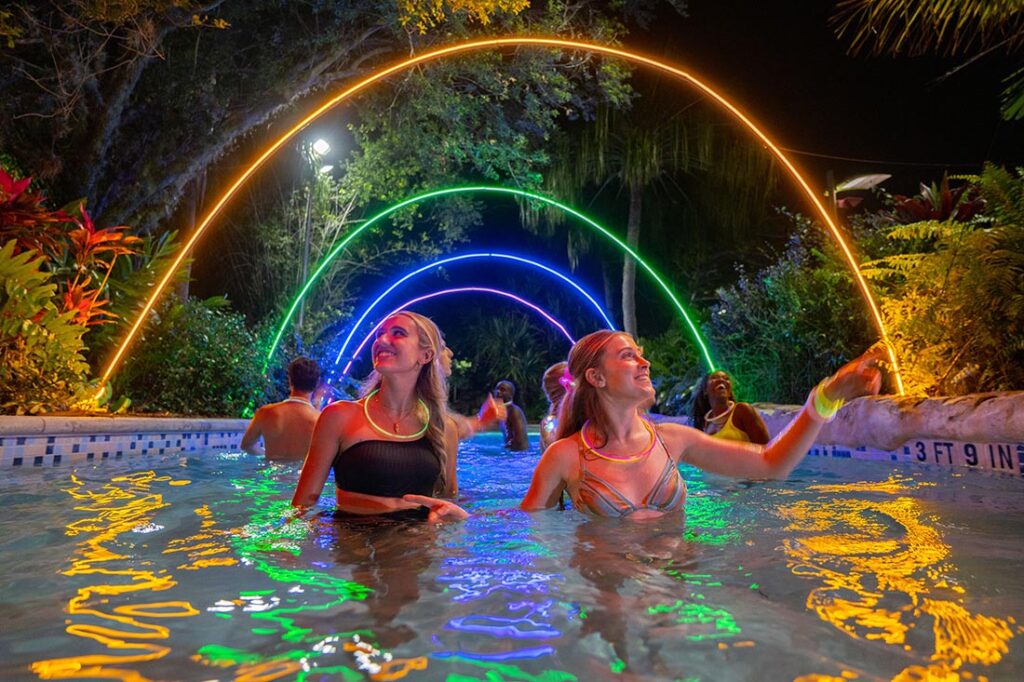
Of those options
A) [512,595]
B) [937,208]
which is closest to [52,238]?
[512,595]

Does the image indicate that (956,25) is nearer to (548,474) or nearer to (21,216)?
(548,474)

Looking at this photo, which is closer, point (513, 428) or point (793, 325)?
point (513, 428)

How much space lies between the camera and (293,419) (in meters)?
8.09

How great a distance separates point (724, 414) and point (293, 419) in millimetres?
4226

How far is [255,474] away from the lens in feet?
25.4

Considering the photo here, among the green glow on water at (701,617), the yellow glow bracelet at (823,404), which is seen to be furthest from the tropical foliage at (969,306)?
the green glow on water at (701,617)

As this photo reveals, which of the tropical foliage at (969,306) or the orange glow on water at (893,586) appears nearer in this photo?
the orange glow on water at (893,586)

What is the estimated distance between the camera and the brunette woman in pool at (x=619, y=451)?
13.9 feet

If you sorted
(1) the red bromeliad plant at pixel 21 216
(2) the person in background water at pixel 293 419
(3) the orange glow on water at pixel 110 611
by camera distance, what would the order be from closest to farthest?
(3) the orange glow on water at pixel 110 611 < (2) the person in background water at pixel 293 419 < (1) the red bromeliad plant at pixel 21 216

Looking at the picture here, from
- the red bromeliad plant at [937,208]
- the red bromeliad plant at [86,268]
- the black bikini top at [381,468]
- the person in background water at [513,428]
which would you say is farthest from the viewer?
the red bromeliad plant at [937,208]

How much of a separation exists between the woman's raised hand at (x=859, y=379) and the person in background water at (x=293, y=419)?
5.58 metres

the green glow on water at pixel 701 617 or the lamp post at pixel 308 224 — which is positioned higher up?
the lamp post at pixel 308 224

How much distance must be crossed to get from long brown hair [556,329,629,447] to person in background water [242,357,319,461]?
13.8 feet

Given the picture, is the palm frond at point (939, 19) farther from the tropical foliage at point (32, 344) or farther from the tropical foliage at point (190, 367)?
the tropical foliage at point (190, 367)
